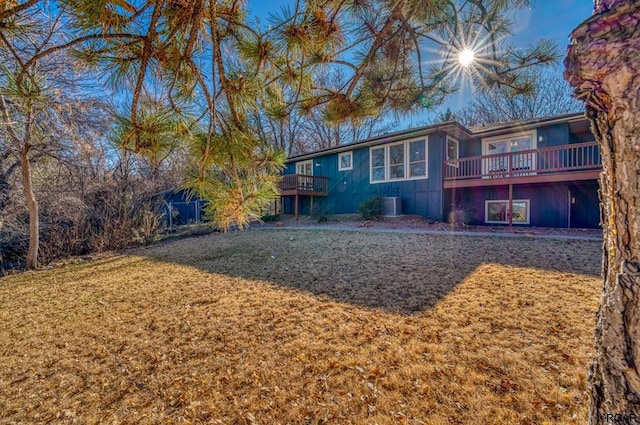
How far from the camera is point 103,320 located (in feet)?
11.1

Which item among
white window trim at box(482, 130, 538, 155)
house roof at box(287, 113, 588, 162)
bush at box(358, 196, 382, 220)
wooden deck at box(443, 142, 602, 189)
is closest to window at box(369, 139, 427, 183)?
house roof at box(287, 113, 588, 162)

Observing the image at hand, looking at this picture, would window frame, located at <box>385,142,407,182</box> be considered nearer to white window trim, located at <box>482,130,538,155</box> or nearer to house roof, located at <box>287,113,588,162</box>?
house roof, located at <box>287,113,588,162</box>

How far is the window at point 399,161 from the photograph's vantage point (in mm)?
10719

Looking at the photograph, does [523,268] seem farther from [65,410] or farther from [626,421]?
[65,410]

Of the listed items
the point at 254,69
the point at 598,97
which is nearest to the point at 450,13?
the point at 254,69

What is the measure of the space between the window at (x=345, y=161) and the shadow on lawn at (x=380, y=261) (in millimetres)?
5677

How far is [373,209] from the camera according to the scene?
1089 cm

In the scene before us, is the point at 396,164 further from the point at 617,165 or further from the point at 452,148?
the point at 617,165

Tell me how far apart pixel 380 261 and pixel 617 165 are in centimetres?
482

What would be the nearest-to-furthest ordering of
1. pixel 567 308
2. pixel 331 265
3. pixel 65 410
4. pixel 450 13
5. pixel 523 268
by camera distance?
pixel 65 410
pixel 450 13
pixel 567 308
pixel 523 268
pixel 331 265

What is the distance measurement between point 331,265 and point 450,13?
13.7ft

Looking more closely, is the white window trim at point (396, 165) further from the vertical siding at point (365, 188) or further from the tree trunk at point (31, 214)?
the tree trunk at point (31, 214)

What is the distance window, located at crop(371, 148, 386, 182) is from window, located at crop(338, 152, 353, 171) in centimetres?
123

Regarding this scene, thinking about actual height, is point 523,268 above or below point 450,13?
below
